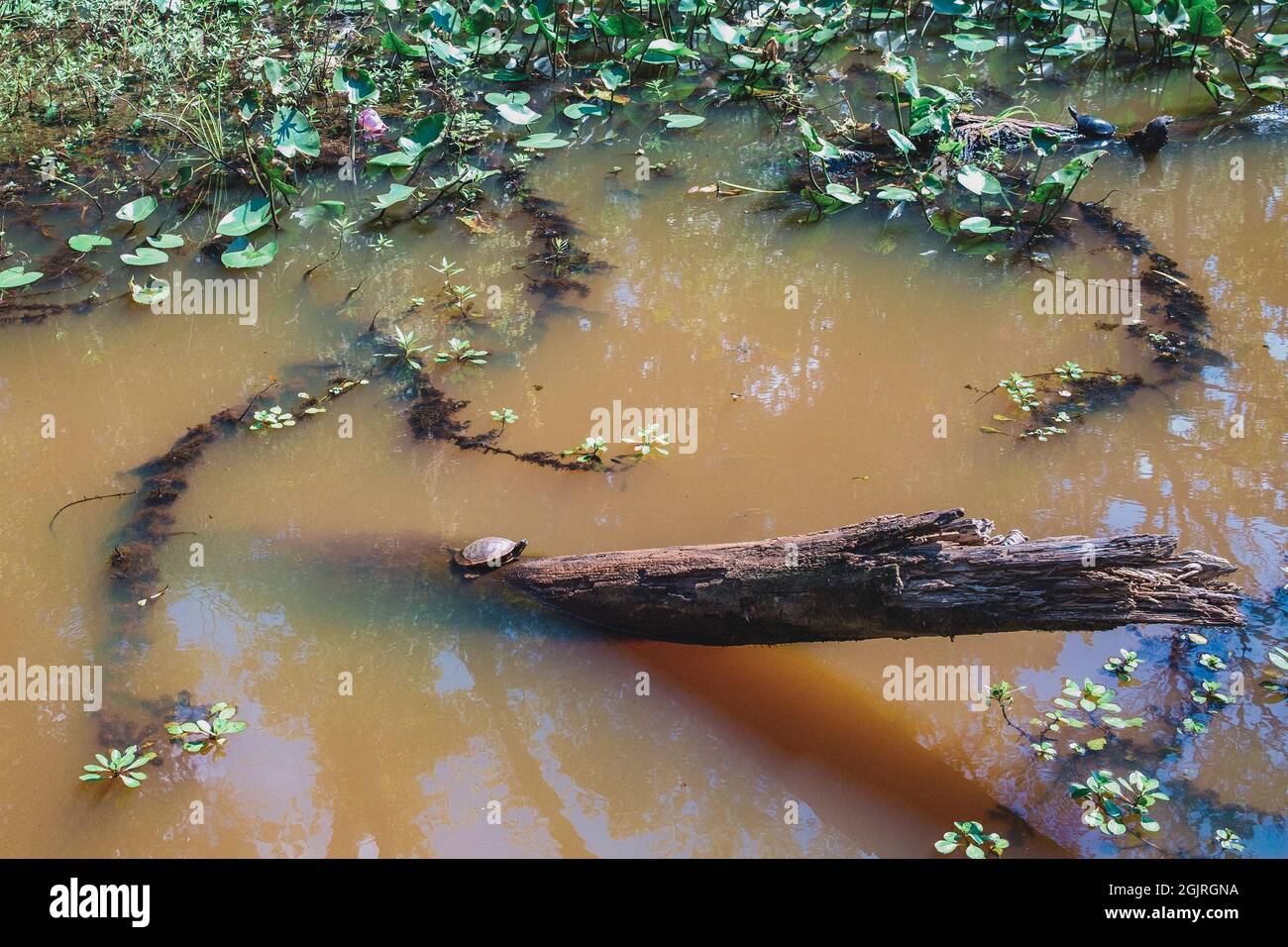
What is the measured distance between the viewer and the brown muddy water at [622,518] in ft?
10.4

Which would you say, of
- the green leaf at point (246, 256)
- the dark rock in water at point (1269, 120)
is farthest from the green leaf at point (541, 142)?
the dark rock in water at point (1269, 120)

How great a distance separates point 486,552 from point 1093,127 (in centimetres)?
505

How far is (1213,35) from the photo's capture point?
23.3 feet

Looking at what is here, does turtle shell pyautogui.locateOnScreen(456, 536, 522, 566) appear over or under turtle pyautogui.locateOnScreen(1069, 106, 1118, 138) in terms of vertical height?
under

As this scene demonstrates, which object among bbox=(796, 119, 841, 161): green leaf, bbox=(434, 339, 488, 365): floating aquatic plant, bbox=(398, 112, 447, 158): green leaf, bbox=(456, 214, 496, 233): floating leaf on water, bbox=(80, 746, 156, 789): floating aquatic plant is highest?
bbox=(398, 112, 447, 158): green leaf

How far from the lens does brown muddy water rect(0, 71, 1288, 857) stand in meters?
3.16

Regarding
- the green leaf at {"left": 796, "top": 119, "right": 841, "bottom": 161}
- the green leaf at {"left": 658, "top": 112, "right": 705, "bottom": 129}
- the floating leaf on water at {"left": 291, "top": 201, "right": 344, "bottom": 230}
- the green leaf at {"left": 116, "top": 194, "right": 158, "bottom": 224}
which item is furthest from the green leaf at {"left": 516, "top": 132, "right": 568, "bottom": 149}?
the green leaf at {"left": 116, "top": 194, "right": 158, "bottom": 224}

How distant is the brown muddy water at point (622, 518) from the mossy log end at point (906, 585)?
233mm

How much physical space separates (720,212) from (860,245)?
0.89 metres

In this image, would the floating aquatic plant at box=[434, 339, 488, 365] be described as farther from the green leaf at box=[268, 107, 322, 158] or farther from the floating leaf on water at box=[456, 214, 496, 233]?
the green leaf at box=[268, 107, 322, 158]

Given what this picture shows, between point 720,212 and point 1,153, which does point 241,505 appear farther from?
point 1,153

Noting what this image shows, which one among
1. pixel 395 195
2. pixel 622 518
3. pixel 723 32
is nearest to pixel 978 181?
pixel 723 32

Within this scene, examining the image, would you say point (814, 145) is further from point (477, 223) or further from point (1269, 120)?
point (1269, 120)
